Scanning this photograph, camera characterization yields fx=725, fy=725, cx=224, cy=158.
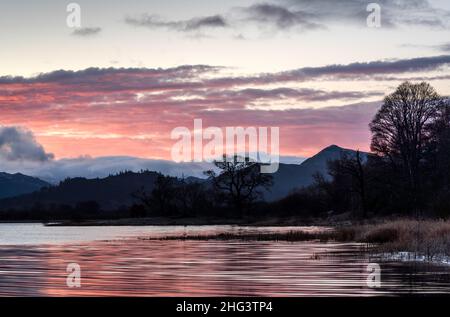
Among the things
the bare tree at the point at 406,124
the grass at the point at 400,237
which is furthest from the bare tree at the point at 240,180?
the grass at the point at 400,237

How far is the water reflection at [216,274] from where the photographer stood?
23.1 m

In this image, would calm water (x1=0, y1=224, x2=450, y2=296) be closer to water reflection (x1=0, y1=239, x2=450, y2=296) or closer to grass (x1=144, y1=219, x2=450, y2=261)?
water reflection (x1=0, y1=239, x2=450, y2=296)

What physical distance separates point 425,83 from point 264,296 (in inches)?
2734

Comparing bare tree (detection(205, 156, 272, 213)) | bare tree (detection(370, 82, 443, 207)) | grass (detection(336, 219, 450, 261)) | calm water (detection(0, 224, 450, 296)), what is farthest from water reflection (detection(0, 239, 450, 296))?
bare tree (detection(205, 156, 272, 213))

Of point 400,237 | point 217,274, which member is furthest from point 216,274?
point 400,237

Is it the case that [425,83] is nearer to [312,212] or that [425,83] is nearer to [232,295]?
[312,212]

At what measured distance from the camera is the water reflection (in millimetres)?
23062

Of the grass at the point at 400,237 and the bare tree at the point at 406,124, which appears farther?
the bare tree at the point at 406,124

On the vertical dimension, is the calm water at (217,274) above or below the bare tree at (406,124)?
below

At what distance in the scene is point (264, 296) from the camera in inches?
846

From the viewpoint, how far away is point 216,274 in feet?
94.3

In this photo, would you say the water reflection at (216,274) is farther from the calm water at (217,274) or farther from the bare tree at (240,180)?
the bare tree at (240,180)
